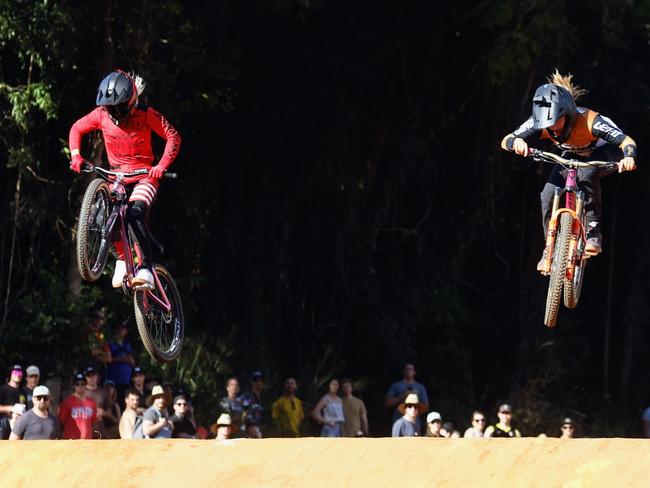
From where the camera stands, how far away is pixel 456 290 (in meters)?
27.5

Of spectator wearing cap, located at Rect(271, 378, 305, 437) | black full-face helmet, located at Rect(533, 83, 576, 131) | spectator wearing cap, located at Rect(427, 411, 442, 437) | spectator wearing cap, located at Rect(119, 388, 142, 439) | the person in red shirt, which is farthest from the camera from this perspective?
spectator wearing cap, located at Rect(271, 378, 305, 437)

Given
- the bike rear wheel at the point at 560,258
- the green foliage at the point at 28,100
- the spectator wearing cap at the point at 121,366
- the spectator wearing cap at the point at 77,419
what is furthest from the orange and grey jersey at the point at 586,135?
the green foliage at the point at 28,100

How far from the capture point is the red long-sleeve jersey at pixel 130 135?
14133 mm

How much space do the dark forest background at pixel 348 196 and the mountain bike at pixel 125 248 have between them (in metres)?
5.87

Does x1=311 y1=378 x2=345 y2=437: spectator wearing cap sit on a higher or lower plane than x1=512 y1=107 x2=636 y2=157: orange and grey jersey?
lower

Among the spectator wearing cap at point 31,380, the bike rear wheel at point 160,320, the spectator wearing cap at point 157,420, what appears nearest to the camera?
the bike rear wheel at point 160,320

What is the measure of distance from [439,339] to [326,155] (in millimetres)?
4815

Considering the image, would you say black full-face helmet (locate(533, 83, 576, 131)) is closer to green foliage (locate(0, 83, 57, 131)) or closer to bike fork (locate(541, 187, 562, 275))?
bike fork (locate(541, 187, 562, 275))

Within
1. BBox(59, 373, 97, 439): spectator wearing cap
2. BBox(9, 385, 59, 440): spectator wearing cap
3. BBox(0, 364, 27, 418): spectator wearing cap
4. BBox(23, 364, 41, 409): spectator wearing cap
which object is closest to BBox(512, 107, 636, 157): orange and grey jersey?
BBox(9, 385, 59, 440): spectator wearing cap

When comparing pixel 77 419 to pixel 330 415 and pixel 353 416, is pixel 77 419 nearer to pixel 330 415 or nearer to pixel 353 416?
pixel 330 415

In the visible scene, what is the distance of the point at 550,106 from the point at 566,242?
4.36ft

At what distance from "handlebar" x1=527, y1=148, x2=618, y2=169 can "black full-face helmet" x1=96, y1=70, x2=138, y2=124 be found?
3555mm

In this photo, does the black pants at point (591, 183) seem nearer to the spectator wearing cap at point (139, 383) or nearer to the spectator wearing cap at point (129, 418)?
the spectator wearing cap at point (129, 418)

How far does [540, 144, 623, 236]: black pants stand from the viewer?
14.4 m
